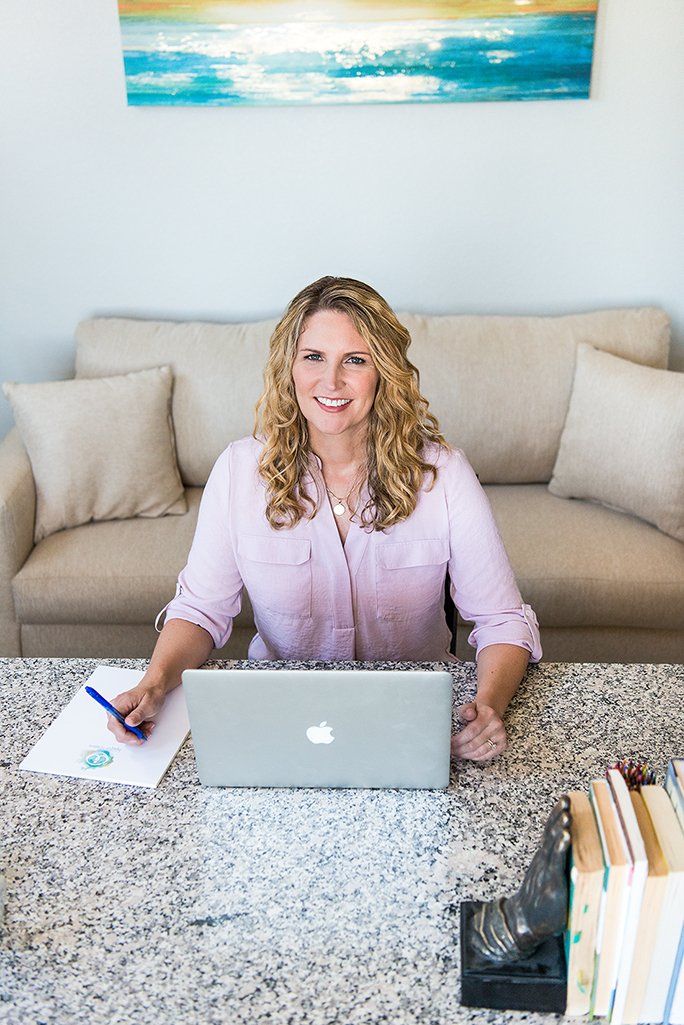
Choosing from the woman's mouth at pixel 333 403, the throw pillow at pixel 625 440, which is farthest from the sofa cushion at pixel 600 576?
the woman's mouth at pixel 333 403

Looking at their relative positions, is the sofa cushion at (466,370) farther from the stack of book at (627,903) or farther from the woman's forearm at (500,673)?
the stack of book at (627,903)

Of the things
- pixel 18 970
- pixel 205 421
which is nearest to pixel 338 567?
pixel 18 970

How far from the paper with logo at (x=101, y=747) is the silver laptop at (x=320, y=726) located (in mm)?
99

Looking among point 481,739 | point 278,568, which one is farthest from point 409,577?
point 481,739

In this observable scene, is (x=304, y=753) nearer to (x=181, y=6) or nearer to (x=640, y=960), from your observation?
(x=640, y=960)

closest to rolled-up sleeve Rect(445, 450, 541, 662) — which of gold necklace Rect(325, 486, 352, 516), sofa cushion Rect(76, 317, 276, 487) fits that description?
gold necklace Rect(325, 486, 352, 516)

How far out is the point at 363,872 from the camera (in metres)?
1.07

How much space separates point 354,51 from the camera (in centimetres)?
281

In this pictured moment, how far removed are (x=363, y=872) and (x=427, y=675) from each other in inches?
9.1

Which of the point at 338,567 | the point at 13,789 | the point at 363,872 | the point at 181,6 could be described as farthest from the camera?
the point at 181,6

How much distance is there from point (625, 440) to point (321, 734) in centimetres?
168

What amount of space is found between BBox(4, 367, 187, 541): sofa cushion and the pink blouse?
106 centimetres

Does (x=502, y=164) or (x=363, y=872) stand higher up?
(x=502, y=164)

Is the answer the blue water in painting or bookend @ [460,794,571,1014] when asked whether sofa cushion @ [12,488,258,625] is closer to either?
the blue water in painting
